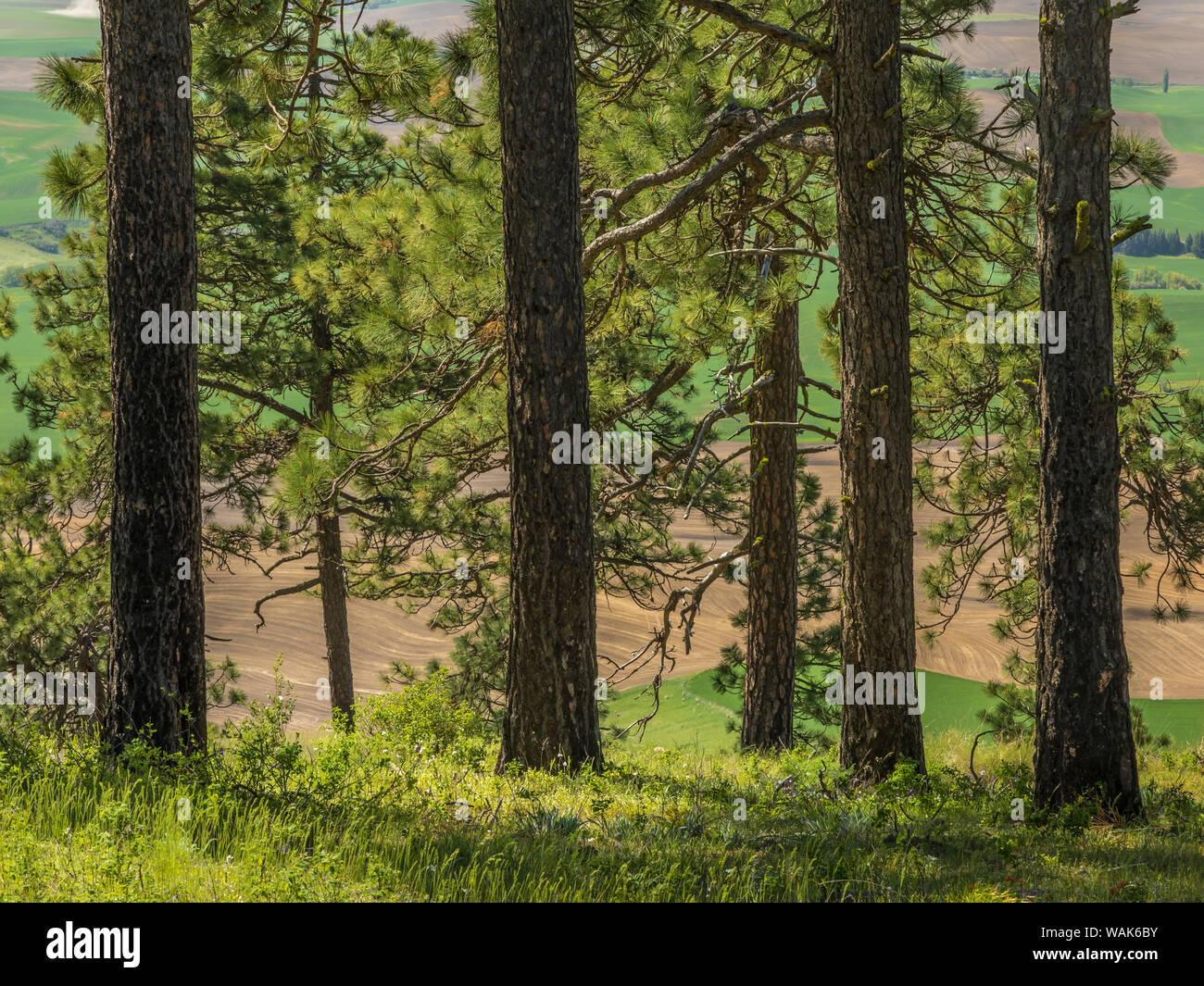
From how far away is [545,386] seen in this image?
263 inches

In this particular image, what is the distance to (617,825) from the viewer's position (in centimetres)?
510

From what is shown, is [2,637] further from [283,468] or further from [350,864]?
[350,864]

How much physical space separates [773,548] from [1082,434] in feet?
14.8

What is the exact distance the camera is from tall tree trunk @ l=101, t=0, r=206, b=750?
606 cm

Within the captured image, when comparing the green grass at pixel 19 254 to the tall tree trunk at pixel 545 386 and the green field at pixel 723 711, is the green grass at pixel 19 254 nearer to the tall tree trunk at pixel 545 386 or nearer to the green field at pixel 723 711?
the green field at pixel 723 711

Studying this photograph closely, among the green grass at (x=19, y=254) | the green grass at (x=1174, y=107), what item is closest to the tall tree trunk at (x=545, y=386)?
the green grass at (x=19, y=254)

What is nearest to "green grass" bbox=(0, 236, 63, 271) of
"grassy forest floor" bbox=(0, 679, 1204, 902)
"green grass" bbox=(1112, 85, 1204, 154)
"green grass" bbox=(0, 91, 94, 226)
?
"green grass" bbox=(0, 91, 94, 226)

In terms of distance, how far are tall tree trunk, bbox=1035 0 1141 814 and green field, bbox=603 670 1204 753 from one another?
1511cm

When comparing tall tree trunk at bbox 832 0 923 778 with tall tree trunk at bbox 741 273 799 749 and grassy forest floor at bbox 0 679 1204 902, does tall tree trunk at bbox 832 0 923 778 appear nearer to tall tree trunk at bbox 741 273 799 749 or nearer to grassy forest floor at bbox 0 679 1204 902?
grassy forest floor at bbox 0 679 1204 902
